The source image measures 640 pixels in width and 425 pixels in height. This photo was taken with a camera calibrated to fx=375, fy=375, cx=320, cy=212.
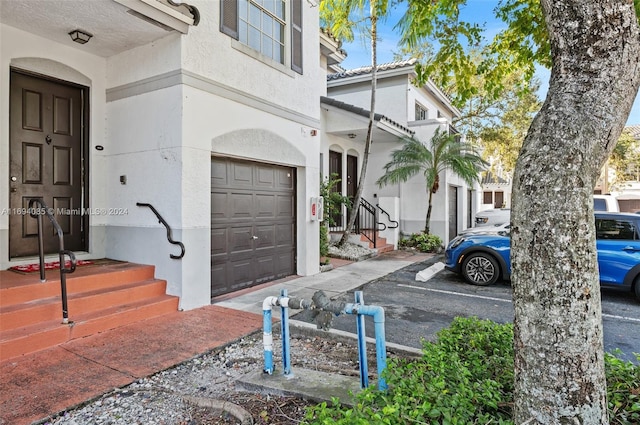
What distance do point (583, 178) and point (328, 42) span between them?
7.97 meters

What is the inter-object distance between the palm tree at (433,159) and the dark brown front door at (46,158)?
8.88m

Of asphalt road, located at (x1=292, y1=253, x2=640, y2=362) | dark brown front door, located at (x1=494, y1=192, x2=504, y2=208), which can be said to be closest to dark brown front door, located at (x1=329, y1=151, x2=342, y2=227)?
asphalt road, located at (x1=292, y1=253, x2=640, y2=362)

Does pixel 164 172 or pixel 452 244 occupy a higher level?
pixel 164 172

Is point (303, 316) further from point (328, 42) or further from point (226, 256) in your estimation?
point (328, 42)

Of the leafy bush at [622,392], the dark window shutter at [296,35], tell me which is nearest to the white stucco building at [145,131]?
the dark window shutter at [296,35]

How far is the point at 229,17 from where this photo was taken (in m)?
6.12

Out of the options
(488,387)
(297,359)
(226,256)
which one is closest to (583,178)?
Answer: (488,387)

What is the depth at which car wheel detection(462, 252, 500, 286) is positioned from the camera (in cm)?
743

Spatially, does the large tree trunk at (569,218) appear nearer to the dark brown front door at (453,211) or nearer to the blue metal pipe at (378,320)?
the blue metal pipe at (378,320)

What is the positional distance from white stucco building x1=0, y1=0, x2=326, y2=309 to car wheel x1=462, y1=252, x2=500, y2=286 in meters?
4.19

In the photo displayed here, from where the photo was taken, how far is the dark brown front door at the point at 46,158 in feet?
16.9

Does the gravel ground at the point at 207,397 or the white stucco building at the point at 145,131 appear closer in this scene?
the gravel ground at the point at 207,397

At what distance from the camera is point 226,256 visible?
6.36 meters

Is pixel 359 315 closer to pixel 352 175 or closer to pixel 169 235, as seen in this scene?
pixel 169 235
